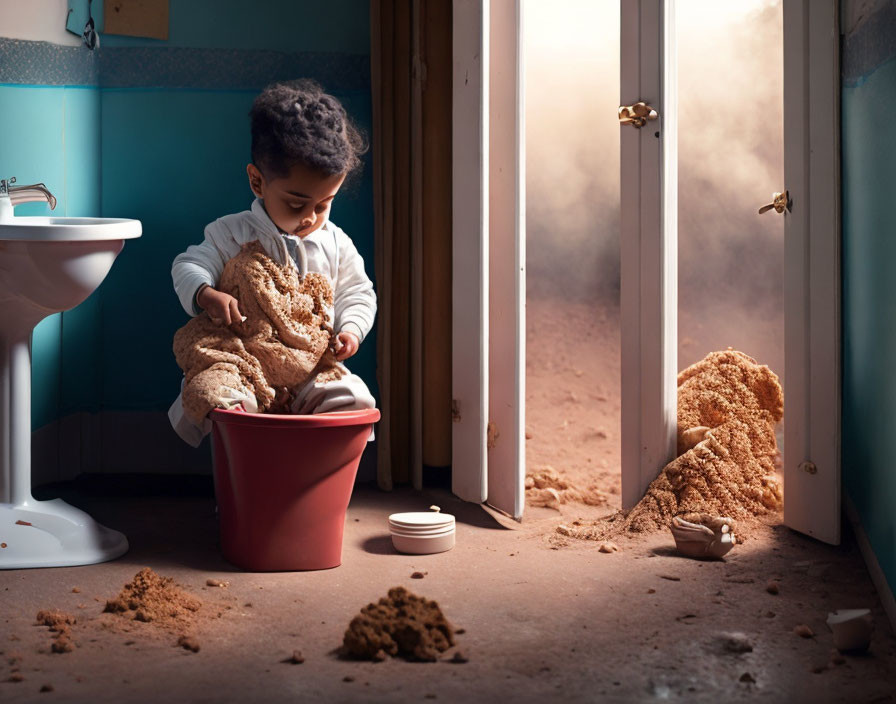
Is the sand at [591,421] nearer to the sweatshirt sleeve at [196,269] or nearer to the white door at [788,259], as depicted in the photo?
the white door at [788,259]

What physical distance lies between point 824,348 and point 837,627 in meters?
0.93

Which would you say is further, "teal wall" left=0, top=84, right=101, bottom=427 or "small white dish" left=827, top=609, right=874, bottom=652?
"teal wall" left=0, top=84, right=101, bottom=427

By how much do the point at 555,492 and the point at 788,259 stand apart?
111 centimetres

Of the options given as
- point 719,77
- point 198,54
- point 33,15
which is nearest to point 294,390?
point 198,54

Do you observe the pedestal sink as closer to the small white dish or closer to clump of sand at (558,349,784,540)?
clump of sand at (558,349,784,540)

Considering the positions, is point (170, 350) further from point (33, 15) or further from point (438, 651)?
point (438, 651)

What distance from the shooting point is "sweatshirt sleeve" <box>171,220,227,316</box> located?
2.84 meters

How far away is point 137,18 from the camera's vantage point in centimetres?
339

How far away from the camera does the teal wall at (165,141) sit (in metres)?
3.42

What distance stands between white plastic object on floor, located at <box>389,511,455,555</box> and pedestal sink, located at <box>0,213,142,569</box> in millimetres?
726

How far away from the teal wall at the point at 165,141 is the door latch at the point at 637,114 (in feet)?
3.04

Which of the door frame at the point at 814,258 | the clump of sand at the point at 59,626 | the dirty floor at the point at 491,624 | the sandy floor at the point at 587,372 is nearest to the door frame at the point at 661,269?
the door frame at the point at 814,258

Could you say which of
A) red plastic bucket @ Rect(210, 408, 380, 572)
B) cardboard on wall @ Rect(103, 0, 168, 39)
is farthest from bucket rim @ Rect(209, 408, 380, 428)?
cardboard on wall @ Rect(103, 0, 168, 39)

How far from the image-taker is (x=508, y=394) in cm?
321
